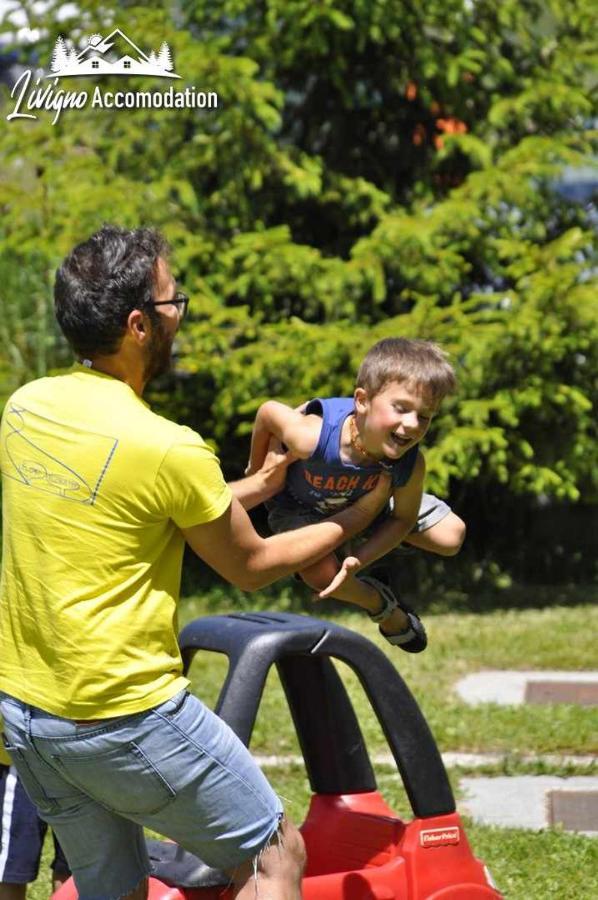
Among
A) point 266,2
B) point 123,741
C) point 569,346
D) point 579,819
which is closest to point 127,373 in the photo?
point 123,741

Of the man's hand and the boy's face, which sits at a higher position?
the boy's face

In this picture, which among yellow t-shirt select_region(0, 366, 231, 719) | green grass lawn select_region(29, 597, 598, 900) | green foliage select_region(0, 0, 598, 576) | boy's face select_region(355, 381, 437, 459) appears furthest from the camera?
green foliage select_region(0, 0, 598, 576)

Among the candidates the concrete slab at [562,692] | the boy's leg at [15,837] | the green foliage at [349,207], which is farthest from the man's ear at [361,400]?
the green foliage at [349,207]

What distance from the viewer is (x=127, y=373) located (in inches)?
113

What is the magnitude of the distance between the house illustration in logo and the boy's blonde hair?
6.12 metres

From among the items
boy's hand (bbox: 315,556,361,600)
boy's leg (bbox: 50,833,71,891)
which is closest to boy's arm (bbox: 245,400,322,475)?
boy's hand (bbox: 315,556,361,600)

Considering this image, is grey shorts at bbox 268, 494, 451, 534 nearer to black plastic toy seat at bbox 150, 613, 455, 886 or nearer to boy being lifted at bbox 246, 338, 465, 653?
boy being lifted at bbox 246, 338, 465, 653

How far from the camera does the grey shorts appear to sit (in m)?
3.79

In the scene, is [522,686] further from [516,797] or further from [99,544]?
[99,544]

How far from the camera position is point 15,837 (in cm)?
377

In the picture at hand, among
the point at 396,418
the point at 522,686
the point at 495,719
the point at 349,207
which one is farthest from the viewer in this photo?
the point at 349,207

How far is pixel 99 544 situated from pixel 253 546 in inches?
13.6

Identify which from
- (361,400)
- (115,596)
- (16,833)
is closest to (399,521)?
(361,400)

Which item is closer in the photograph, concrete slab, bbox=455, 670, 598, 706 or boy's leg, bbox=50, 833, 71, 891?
boy's leg, bbox=50, 833, 71, 891
